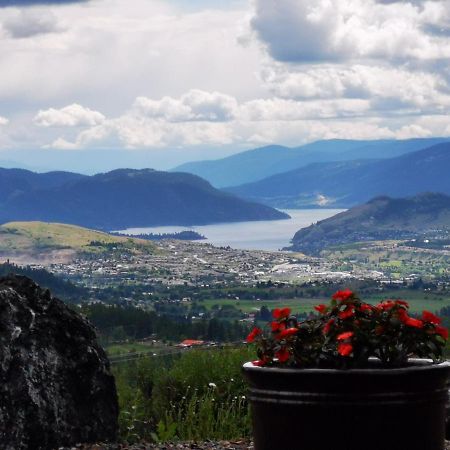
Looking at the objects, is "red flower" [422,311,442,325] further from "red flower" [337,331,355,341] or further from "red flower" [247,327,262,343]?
"red flower" [247,327,262,343]

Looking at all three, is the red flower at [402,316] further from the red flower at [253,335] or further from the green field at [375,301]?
the green field at [375,301]

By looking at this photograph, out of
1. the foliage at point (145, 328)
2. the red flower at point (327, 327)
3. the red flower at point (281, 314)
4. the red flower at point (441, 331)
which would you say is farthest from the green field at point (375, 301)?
the red flower at point (327, 327)

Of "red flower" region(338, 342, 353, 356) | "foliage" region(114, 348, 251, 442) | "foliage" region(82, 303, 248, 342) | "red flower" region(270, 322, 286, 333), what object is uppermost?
"red flower" region(270, 322, 286, 333)

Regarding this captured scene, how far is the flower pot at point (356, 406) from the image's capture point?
26.5 ft

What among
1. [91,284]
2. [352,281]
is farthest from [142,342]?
[91,284]

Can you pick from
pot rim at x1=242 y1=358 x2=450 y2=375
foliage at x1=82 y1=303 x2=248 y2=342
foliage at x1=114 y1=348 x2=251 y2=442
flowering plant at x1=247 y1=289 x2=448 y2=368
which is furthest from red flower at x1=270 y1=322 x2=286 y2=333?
foliage at x1=82 y1=303 x2=248 y2=342

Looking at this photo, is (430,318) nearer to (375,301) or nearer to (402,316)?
(402,316)

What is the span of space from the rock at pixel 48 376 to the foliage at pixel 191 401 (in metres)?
1.59

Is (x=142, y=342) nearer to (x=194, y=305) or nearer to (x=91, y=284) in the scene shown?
(x=194, y=305)

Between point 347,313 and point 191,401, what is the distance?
5.63m

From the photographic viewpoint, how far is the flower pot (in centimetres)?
808

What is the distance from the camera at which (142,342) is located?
259 ft

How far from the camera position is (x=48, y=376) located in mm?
10742

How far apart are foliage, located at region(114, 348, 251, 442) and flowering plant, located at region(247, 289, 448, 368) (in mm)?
4395
